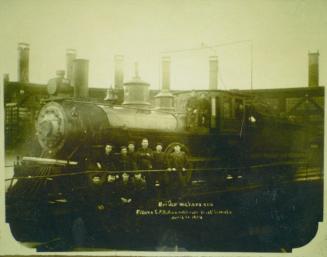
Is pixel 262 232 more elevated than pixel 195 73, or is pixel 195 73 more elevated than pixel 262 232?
pixel 195 73

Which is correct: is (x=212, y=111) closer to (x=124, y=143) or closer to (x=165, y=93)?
(x=165, y=93)

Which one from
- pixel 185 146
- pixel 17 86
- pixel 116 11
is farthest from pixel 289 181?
pixel 17 86

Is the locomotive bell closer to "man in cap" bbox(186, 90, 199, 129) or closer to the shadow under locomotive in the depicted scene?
the shadow under locomotive

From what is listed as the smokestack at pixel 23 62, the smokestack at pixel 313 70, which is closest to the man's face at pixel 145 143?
the smokestack at pixel 23 62

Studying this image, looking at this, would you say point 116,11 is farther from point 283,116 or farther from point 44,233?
point 44,233
